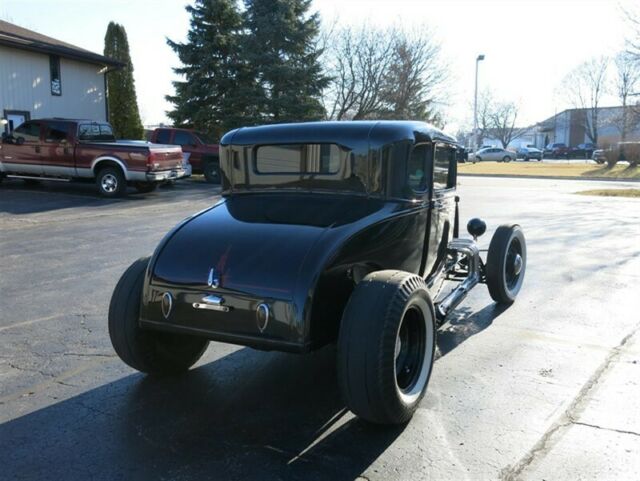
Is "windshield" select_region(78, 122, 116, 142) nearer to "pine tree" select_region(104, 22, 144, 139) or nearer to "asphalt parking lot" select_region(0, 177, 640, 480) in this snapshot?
"asphalt parking lot" select_region(0, 177, 640, 480)

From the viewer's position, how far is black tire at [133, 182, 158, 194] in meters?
16.9

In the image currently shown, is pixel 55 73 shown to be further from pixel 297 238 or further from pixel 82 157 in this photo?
pixel 297 238

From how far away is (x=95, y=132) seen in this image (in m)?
16.5

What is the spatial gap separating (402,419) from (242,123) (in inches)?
933

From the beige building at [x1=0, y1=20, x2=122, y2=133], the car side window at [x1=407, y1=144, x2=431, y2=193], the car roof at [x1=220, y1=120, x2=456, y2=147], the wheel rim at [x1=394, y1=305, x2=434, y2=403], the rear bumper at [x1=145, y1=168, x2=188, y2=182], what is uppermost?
the beige building at [x1=0, y1=20, x2=122, y2=133]

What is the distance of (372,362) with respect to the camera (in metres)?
3.01

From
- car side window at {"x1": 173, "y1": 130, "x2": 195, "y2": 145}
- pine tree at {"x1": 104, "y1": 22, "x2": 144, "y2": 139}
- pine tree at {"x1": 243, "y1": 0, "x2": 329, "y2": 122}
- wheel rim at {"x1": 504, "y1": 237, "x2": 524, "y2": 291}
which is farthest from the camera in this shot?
pine tree at {"x1": 104, "y1": 22, "x2": 144, "y2": 139}

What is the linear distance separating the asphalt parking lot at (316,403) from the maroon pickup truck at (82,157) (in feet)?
30.6

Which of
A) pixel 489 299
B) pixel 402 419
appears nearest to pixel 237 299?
pixel 402 419

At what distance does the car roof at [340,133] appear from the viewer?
4.05 metres

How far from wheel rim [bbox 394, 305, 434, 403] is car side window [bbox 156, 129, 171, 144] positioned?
62.2 feet

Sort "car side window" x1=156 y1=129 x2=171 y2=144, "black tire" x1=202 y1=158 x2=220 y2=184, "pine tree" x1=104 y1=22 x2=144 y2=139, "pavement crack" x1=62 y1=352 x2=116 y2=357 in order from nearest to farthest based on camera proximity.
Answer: "pavement crack" x1=62 y1=352 x2=116 y2=357, "car side window" x1=156 y1=129 x2=171 y2=144, "black tire" x1=202 y1=158 x2=220 y2=184, "pine tree" x1=104 y1=22 x2=144 y2=139

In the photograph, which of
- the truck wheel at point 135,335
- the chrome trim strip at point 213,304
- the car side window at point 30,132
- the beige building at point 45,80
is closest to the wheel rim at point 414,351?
the chrome trim strip at point 213,304

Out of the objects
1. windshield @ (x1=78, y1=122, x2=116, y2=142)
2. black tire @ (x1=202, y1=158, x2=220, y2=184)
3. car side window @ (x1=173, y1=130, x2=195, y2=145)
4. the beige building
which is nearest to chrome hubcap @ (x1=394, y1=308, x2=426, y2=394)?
windshield @ (x1=78, y1=122, x2=116, y2=142)
